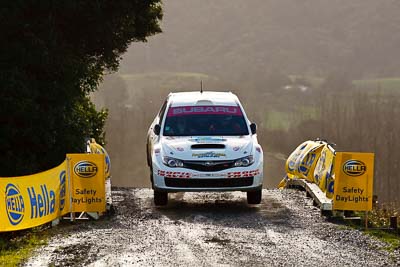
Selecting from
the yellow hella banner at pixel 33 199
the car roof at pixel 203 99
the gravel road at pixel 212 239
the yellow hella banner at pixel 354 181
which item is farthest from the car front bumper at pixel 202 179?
the car roof at pixel 203 99

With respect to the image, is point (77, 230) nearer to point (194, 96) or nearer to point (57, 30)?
point (194, 96)

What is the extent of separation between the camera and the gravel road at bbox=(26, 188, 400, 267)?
1016cm

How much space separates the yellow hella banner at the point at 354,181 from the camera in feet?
42.8

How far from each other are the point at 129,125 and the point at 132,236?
10467 centimetres

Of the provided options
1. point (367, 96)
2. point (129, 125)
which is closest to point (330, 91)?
point (367, 96)

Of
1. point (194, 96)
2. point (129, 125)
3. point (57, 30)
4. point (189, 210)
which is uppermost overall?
point (57, 30)

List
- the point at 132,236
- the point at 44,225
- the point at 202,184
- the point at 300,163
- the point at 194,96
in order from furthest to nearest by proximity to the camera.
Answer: the point at 300,163 → the point at 194,96 → the point at 202,184 → the point at 44,225 → the point at 132,236

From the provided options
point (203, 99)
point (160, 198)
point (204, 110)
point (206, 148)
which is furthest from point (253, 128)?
point (160, 198)

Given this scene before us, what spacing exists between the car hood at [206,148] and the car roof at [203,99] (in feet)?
4.28

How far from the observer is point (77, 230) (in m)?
12.5

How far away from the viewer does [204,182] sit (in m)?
14.1

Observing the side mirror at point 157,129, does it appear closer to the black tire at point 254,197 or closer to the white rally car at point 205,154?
the white rally car at point 205,154

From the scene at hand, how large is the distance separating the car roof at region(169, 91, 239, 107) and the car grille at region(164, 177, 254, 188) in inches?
94.1

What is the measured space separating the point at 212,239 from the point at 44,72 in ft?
27.1
